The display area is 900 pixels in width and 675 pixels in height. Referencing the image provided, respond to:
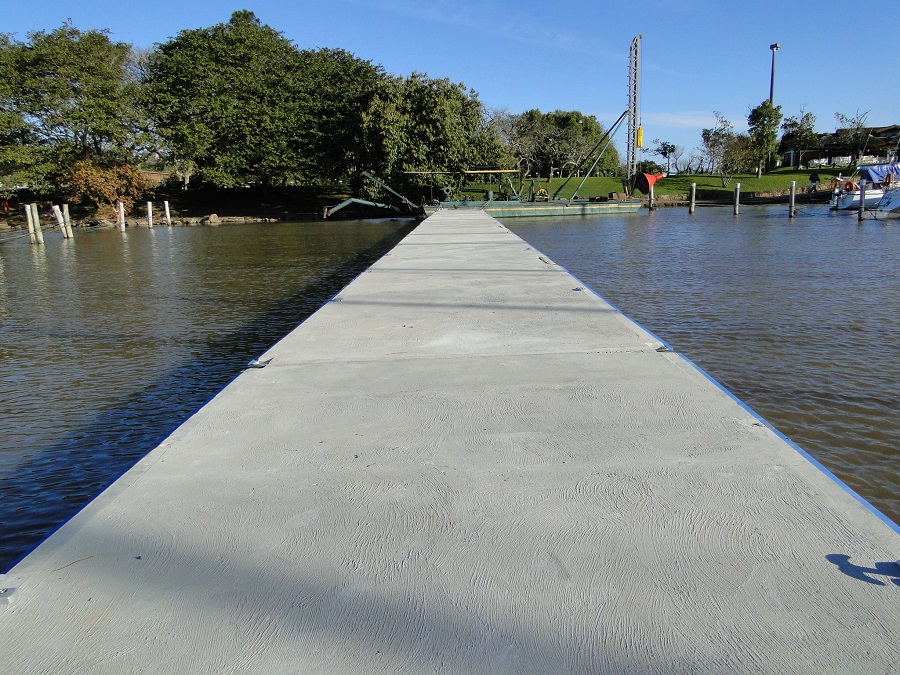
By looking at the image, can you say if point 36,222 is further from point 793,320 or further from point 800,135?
point 800,135

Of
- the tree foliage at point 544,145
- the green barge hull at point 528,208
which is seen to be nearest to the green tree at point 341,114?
the green barge hull at point 528,208

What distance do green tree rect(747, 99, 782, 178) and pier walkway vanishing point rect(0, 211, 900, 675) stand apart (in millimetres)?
54688

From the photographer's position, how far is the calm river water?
4.05 metres

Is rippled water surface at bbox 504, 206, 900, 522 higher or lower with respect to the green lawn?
lower

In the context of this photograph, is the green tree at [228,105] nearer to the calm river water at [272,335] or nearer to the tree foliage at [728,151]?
the calm river water at [272,335]

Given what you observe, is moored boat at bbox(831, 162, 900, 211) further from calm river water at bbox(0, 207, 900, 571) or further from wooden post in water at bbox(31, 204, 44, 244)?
wooden post in water at bbox(31, 204, 44, 244)

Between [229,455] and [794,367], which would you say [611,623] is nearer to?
[229,455]

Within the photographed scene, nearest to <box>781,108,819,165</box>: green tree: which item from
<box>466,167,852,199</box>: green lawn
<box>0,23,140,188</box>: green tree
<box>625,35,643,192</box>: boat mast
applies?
<box>466,167,852,199</box>: green lawn

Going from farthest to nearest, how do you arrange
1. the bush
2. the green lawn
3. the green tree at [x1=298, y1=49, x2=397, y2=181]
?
the green lawn
the green tree at [x1=298, y1=49, x2=397, y2=181]
the bush

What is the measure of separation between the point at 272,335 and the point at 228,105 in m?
31.9

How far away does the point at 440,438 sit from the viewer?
2.87 m

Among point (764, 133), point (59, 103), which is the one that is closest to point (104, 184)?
point (59, 103)

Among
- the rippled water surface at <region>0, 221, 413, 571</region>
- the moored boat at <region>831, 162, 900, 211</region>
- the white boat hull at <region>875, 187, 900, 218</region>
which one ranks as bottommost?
the rippled water surface at <region>0, 221, 413, 571</region>

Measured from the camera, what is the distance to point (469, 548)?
79.4 inches
